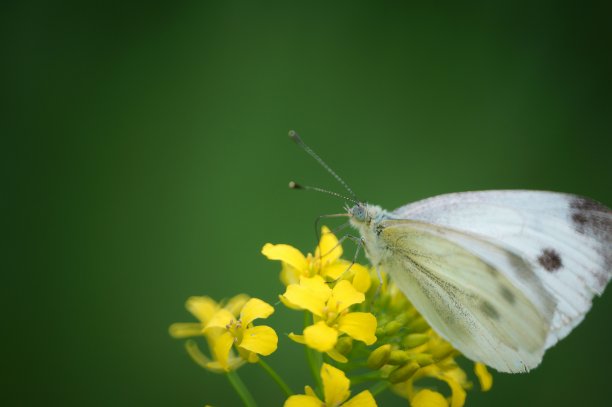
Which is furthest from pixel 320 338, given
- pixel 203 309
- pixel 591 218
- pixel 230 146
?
pixel 230 146

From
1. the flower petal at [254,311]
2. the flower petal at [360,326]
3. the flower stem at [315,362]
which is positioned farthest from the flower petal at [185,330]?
the flower petal at [360,326]

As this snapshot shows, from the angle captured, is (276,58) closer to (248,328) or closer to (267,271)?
(267,271)

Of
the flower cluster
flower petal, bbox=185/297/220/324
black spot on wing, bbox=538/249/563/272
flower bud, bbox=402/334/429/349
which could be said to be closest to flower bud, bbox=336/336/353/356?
the flower cluster

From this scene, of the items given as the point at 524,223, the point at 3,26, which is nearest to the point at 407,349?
the point at 524,223

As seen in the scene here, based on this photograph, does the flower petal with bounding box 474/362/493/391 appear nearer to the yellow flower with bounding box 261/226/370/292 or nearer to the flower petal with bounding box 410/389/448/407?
the flower petal with bounding box 410/389/448/407

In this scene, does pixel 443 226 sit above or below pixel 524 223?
above

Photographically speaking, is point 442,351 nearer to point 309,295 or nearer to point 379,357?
point 379,357

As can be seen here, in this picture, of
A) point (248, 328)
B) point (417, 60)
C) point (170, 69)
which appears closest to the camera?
point (248, 328)
